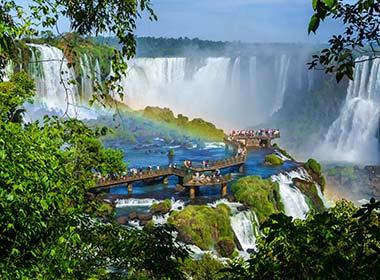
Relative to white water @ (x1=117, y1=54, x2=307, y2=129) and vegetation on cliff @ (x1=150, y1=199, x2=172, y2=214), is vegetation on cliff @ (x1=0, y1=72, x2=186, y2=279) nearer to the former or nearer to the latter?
vegetation on cliff @ (x1=150, y1=199, x2=172, y2=214)

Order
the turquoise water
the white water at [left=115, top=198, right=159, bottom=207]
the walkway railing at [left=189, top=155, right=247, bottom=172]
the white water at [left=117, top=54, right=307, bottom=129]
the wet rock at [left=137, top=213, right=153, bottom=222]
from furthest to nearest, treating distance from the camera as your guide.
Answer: the white water at [left=117, top=54, right=307, bottom=129]
the walkway railing at [left=189, top=155, right=247, bottom=172]
the turquoise water
the white water at [left=115, top=198, right=159, bottom=207]
the wet rock at [left=137, top=213, right=153, bottom=222]

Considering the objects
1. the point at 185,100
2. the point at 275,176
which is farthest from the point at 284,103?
the point at 275,176

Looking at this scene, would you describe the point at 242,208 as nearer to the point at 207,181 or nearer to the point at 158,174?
the point at 207,181

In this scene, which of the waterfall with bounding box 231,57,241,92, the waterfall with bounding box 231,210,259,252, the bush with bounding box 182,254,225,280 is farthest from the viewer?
the waterfall with bounding box 231,57,241,92

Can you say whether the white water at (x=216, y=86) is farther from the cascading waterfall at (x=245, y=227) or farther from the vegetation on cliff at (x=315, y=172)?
the cascading waterfall at (x=245, y=227)

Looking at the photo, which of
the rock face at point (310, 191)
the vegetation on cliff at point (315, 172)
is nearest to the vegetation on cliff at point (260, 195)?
the rock face at point (310, 191)

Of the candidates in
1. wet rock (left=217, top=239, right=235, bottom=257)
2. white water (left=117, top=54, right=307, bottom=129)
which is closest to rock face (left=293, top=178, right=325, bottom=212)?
wet rock (left=217, top=239, right=235, bottom=257)
